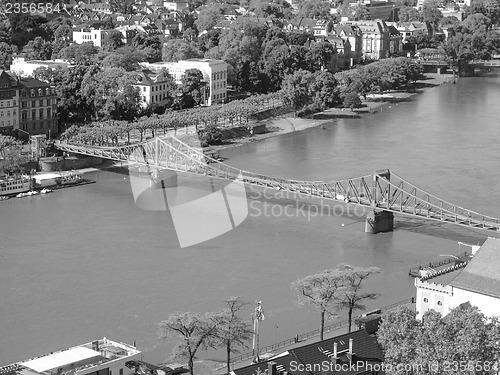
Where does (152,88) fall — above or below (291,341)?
above

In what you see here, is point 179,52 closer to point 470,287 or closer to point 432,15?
point 432,15

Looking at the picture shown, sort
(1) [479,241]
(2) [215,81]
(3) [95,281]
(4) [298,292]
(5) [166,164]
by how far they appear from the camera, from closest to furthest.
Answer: (4) [298,292]
(3) [95,281]
(1) [479,241]
(5) [166,164]
(2) [215,81]

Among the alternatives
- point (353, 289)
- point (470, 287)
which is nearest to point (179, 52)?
point (353, 289)

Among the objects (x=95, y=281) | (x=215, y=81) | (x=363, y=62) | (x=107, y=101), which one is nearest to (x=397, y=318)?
(x=95, y=281)

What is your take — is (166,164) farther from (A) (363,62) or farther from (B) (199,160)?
(A) (363,62)

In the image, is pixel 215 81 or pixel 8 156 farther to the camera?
pixel 215 81

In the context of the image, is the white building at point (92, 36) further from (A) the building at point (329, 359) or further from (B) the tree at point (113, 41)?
(A) the building at point (329, 359)

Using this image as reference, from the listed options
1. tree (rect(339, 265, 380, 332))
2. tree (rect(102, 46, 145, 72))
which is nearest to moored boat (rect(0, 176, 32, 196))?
tree (rect(339, 265, 380, 332))
